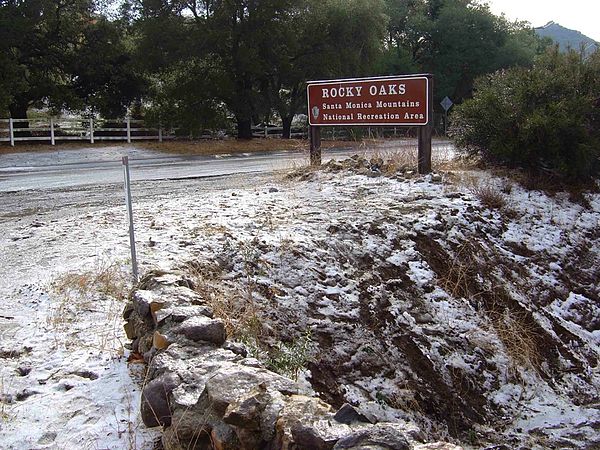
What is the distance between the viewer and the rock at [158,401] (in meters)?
3.74

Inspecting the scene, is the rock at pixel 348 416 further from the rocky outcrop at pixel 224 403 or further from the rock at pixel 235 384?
the rock at pixel 235 384

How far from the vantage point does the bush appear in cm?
1095

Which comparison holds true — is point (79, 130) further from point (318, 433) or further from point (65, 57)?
point (318, 433)

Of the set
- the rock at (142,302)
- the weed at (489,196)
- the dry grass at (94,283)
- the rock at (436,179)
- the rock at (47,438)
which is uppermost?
the rock at (436,179)

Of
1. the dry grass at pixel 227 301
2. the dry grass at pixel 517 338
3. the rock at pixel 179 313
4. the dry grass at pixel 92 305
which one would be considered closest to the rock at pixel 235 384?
the rock at pixel 179 313

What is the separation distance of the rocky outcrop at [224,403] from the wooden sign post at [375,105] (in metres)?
7.15

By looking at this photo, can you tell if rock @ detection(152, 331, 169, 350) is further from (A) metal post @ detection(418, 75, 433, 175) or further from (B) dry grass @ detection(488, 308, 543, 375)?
(A) metal post @ detection(418, 75, 433, 175)

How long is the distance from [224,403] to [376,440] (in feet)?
3.12

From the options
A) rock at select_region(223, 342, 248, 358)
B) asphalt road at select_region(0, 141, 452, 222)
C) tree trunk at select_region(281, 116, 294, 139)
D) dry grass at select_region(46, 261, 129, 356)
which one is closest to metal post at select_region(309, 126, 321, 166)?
asphalt road at select_region(0, 141, 452, 222)

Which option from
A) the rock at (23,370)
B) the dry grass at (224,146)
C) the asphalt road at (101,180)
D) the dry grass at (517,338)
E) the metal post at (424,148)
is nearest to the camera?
the rock at (23,370)

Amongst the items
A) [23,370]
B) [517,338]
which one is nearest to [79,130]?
[517,338]

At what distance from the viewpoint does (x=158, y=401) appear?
3.76 meters

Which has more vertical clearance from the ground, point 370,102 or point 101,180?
point 370,102

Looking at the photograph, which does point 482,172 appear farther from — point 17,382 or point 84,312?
point 17,382
